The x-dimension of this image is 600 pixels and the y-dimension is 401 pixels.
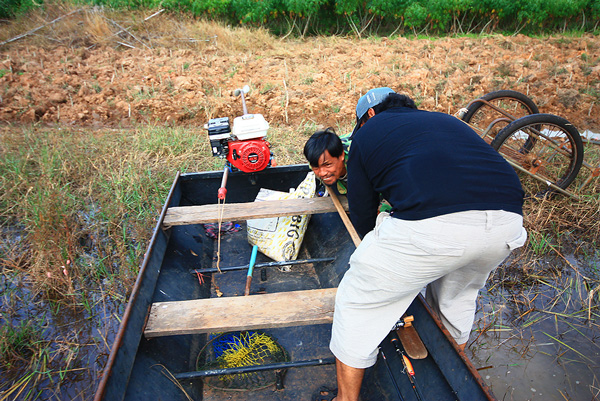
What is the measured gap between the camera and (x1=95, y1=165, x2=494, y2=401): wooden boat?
1.72 meters

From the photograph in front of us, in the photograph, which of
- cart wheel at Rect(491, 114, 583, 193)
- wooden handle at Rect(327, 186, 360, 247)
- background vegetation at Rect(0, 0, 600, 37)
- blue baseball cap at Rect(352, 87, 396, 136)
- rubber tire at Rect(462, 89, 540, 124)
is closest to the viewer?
blue baseball cap at Rect(352, 87, 396, 136)

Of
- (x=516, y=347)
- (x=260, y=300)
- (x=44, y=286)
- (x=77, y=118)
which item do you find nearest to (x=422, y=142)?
(x=260, y=300)

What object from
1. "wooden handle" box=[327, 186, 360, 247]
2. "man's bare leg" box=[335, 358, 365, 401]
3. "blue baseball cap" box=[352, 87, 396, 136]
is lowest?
"man's bare leg" box=[335, 358, 365, 401]

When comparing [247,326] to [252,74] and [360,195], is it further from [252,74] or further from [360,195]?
[252,74]

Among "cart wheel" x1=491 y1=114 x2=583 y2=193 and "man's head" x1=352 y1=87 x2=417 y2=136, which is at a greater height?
"man's head" x1=352 y1=87 x2=417 y2=136

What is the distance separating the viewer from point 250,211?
9.34 ft

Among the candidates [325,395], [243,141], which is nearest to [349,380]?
[325,395]

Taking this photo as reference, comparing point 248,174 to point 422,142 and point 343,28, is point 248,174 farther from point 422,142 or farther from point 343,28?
point 343,28

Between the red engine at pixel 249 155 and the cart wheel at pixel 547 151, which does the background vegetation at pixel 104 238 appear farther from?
the red engine at pixel 249 155

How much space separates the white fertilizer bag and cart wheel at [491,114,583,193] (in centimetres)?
198

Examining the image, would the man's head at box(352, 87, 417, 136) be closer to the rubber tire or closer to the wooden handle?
the wooden handle

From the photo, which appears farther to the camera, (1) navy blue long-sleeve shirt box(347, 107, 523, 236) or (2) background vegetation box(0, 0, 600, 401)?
(2) background vegetation box(0, 0, 600, 401)

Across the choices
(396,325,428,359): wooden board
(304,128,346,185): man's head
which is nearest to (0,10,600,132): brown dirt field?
(304,128,346,185): man's head

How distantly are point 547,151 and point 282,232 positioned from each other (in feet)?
11.3
